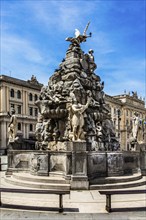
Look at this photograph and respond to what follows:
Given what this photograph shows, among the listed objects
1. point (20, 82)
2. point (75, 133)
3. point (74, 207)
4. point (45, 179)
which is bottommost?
point (74, 207)

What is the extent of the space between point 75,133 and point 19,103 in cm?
4889

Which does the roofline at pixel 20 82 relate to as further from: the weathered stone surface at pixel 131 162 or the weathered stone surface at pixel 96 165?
the weathered stone surface at pixel 96 165

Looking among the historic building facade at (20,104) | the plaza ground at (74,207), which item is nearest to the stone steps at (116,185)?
the plaza ground at (74,207)

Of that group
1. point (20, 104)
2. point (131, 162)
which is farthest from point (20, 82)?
point (131, 162)

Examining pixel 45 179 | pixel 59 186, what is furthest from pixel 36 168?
pixel 59 186

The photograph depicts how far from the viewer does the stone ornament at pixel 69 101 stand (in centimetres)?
1658

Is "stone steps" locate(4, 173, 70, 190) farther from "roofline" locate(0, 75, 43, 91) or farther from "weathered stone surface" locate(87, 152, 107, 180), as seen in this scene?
"roofline" locate(0, 75, 43, 91)

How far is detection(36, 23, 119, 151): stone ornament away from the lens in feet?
54.4

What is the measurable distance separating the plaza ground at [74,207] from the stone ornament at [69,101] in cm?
640

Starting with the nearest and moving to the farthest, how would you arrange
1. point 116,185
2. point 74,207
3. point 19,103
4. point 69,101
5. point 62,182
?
point 74,207 < point 116,185 < point 62,182 < point 69,101 < point 19,103

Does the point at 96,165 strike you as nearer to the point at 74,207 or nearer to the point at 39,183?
the point at 39,183

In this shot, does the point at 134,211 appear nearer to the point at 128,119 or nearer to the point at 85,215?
the point at 85,215

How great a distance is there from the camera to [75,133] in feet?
39.5

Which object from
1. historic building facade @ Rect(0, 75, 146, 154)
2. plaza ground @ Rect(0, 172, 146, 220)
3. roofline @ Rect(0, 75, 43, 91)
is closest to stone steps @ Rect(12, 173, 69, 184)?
plaza ground @ Rect(0, 172, 146, 220)
